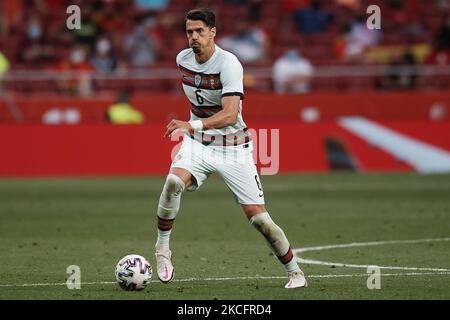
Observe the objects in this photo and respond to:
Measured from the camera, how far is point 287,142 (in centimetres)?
2300

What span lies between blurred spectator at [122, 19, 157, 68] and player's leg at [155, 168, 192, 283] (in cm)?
1730

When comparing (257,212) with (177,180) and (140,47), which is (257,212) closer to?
(177,180)

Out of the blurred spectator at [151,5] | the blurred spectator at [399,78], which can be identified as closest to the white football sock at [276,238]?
the blurred spectator at [399,78]

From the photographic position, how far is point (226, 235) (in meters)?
14.1

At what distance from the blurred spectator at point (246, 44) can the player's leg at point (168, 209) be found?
17.2 metres

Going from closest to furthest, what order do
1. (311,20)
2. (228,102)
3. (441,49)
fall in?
(228,102), (441,49), (311,20)

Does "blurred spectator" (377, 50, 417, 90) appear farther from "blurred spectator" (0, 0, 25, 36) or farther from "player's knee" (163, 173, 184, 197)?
"player's knee" (163, 173, 184, 197)

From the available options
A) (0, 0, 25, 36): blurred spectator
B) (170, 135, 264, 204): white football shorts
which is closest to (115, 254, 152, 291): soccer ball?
(170, 135, 264, 204): white football shorts

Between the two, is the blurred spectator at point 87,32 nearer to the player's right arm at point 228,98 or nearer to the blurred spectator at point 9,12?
the blurred spectator at point 9,12

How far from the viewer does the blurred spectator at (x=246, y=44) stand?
27109mm

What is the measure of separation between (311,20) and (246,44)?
2.71 meters

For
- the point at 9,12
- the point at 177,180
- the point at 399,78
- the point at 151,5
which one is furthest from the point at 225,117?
the point at 9,12

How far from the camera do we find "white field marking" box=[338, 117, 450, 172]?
912 inches
